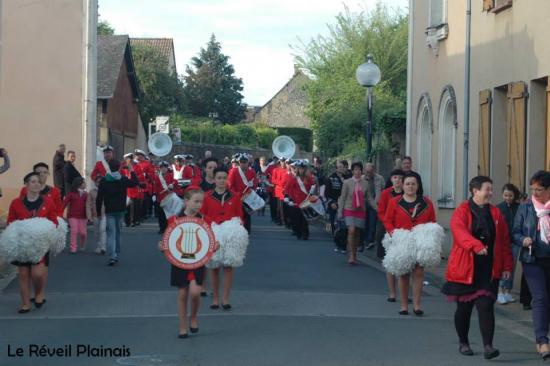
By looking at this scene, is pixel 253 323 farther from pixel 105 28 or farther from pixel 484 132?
pixel 105 28

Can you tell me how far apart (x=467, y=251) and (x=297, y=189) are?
52.3 feet

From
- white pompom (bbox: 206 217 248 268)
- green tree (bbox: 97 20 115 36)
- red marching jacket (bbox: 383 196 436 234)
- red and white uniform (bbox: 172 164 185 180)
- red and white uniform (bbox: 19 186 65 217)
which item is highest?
green tree (bbox: 97 20 115 36)

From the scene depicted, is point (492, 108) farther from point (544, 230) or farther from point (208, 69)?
point (208, 69)

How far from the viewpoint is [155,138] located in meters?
35.1

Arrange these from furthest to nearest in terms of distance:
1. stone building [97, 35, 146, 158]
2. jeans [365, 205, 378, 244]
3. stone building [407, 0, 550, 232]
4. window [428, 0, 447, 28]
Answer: stone building [97, 35, 146, 158], window [428, 0, 447, 28], jeans [365, 205, 378, 244], stone building [407, 0, 550, 232]

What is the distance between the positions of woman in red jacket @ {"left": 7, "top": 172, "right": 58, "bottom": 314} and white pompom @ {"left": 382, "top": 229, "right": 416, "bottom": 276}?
4089 mm

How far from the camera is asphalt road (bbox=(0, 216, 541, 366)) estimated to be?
9.63 m

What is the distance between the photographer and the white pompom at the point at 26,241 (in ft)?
40.4

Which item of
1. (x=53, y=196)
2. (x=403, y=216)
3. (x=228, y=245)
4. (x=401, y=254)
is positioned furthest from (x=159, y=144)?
(x=401, y=254)

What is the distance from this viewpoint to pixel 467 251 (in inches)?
378

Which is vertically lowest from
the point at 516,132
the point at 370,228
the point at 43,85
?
the point at 370,228

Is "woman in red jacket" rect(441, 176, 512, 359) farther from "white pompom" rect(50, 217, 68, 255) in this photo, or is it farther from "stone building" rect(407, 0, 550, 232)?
"stone building" rect(407, 0, 550, 232)

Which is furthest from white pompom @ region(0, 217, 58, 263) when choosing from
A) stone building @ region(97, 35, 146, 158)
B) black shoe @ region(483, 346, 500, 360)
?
stone building @ region(97, 35, 146, 158)

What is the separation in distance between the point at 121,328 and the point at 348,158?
72.9ft
